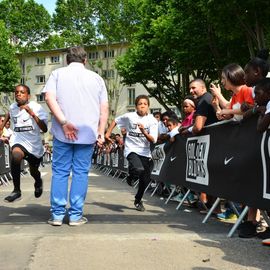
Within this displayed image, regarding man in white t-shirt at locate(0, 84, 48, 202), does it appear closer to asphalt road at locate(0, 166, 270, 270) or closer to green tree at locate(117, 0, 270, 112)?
asphalt road at locate(0, 166, 270, 270)

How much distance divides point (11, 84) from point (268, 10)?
100 ft

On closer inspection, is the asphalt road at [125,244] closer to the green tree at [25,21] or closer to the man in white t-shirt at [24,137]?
the man in white t-shirt at [24,137]

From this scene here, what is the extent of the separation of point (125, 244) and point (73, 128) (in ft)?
5.49

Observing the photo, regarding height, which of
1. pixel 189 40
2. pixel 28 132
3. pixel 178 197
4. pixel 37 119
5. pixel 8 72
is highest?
pixel 8 72

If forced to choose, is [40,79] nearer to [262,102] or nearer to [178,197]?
[178,197]

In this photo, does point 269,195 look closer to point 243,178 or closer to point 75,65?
point 243,178

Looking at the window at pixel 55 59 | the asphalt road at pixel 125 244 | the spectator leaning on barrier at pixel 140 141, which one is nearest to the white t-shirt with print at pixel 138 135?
the spectator leaning on barrier at pixel 140 141

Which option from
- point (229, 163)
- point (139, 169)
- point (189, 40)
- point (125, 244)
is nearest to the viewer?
point (125, 244)

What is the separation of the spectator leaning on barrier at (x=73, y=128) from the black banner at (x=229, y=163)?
1.33 metres

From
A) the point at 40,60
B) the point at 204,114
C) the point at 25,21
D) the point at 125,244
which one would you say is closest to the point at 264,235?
the point at 125,244

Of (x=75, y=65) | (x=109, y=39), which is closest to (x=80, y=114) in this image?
(x=75, y=65)

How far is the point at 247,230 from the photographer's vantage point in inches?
214

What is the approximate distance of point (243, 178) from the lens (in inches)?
209

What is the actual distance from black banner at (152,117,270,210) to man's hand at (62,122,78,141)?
163 centimetres
